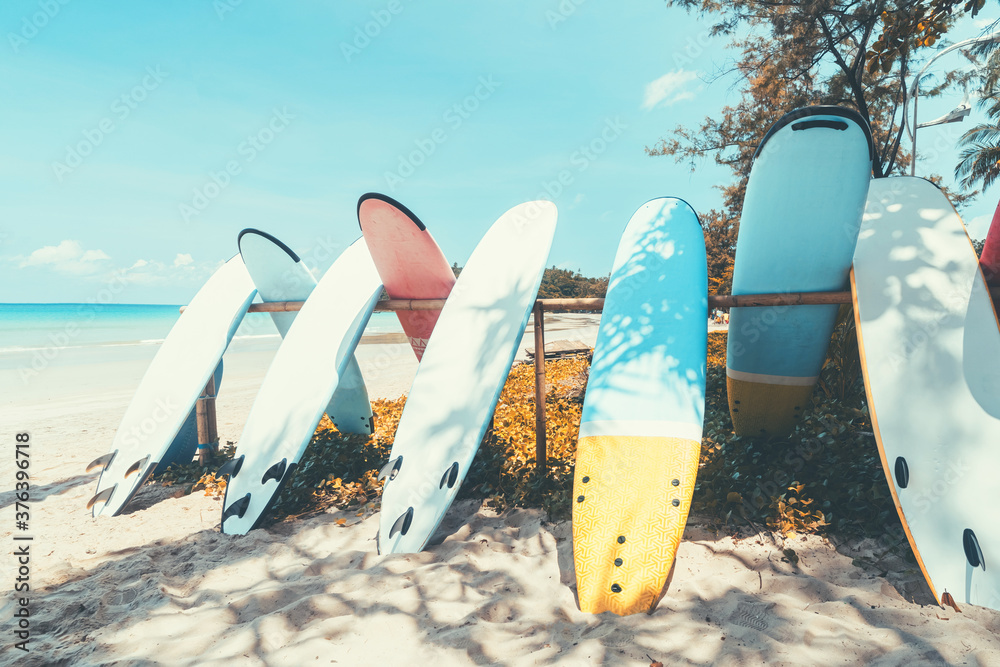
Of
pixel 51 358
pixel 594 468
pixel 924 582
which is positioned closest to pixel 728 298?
pixel 594 468

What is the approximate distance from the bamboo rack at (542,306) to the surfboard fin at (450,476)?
2.50ft

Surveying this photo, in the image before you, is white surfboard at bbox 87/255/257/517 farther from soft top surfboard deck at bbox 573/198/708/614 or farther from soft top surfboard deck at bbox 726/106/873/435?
soft top surfboard deck at bbox 726/106/873/435

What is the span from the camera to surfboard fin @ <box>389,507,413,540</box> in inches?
118

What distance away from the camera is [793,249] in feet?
11.6

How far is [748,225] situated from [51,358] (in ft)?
71.5

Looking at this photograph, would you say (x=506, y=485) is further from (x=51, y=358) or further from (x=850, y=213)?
(x=51, y=358)

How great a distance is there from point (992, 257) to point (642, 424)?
2.54 m

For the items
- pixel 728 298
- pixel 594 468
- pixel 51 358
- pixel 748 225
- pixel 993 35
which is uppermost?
pixel 993 35

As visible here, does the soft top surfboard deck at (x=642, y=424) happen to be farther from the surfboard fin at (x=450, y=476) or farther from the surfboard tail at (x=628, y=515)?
the surfboard fin at (x=450, y=476)

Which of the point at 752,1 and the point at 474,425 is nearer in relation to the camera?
the point at 474,425

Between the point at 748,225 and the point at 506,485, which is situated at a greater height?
the point at 748,225

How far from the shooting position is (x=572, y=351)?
9.91 m

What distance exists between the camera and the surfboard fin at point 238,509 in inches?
133

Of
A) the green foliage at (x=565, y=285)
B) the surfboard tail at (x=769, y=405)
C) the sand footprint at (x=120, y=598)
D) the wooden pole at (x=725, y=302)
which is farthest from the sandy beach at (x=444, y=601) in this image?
the green foliage at (x=565, y=285)
